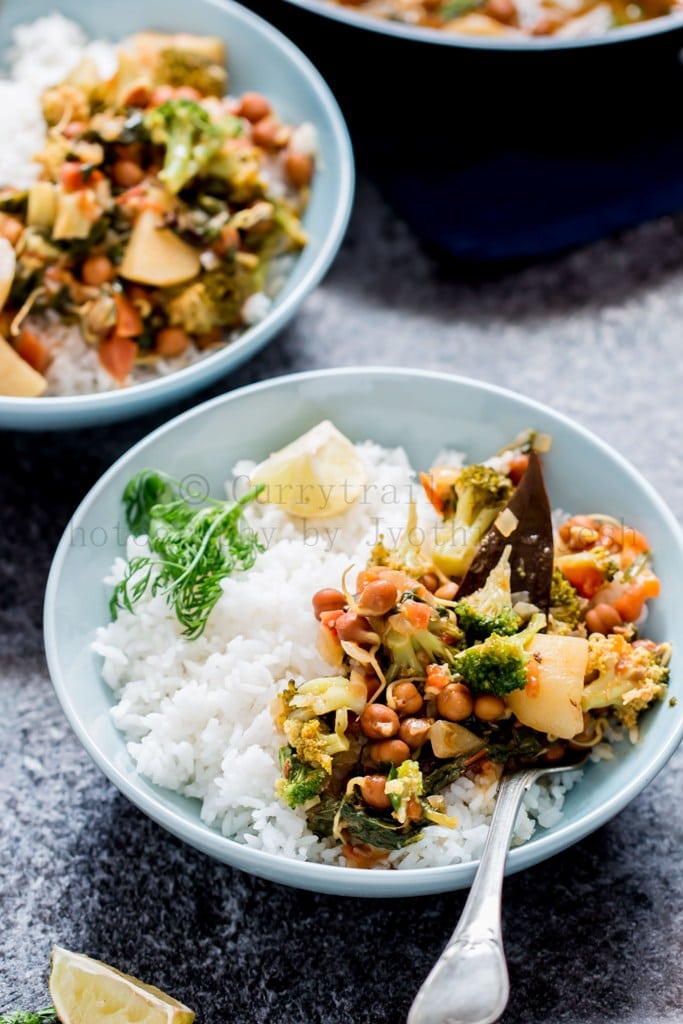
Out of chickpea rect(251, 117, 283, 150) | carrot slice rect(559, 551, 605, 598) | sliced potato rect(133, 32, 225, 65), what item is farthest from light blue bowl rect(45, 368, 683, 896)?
sliced potato rect(133, 32, 225, 65)

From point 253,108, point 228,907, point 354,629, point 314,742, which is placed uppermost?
point 253,108

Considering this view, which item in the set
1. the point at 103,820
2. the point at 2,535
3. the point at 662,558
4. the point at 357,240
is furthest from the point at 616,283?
the point at 103,820

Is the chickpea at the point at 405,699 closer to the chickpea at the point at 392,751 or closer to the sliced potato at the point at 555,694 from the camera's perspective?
the chickpea at the point at 392,751

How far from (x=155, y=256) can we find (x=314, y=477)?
3.19ft

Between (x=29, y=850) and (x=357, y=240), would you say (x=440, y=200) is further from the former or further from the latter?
(x=29, y=850)

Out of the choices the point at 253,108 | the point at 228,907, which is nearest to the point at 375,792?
the point at 228,907

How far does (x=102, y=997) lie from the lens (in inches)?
87.7

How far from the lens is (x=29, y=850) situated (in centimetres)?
262

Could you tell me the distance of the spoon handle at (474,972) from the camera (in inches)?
76.9

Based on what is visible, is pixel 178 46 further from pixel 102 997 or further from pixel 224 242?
pixel 102 997

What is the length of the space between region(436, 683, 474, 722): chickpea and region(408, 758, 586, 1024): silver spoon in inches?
11.9

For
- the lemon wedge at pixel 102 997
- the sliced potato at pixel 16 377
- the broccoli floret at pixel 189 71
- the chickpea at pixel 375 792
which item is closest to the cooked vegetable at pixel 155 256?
the sliced potato at pixel 16 377

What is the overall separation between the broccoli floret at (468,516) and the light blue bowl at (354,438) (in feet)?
0.82

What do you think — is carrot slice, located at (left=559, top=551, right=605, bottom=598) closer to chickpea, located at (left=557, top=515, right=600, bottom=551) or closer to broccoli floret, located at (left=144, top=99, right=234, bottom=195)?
chickpea, located at (left=557, top=515, right=600, bottom=551)
